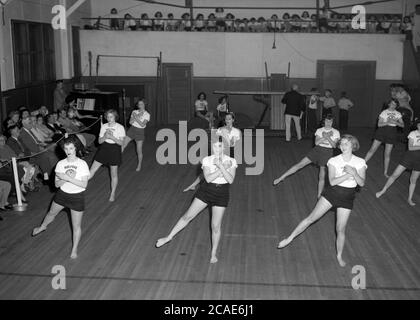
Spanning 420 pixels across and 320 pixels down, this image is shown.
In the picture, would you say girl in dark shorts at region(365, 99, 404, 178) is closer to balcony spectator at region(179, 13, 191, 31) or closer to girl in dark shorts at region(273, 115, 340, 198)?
girl in dark shorts at region(273, 115, 340, 198)

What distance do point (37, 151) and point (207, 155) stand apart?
4.24 m

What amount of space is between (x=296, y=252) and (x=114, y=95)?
1026 cm

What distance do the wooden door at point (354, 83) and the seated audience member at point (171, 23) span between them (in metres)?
5.13

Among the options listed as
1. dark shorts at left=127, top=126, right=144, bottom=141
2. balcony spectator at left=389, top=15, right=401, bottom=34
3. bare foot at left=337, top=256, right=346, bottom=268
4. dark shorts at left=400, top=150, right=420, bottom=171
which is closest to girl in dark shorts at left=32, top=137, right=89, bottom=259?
bare foot at left=337, top=256, right=346, bottom=268

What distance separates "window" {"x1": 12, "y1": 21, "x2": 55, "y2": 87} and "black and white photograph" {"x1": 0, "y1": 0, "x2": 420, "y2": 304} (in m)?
0.06

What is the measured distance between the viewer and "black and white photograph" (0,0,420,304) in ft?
20.8

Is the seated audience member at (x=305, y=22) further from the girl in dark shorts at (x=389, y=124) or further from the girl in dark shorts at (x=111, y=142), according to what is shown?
the girl in dark shorts at (x=111, y=142)

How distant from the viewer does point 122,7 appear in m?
19.8

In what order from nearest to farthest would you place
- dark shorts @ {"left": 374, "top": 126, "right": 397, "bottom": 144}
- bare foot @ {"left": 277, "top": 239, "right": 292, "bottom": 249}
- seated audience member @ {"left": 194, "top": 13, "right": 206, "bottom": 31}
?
bare foot @ {"left": 277, "top": 239, "right": 292, "bottom": 249} → dark shorts @ {"left": 374, "top": 126, "right": 397, "bottom": 144} → seated audience member @ {"left": 194, "top": 13, "right": 206, "bottom": 31}

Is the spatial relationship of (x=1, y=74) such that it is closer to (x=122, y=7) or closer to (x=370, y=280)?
(x=122, y=7)

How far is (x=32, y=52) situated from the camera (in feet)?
48.6

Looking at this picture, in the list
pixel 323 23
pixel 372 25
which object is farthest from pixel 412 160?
pixel 372 25

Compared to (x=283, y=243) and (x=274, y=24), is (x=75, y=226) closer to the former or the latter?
(x=283, y=243)

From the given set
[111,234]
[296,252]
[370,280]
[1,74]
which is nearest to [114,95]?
[1,74]
